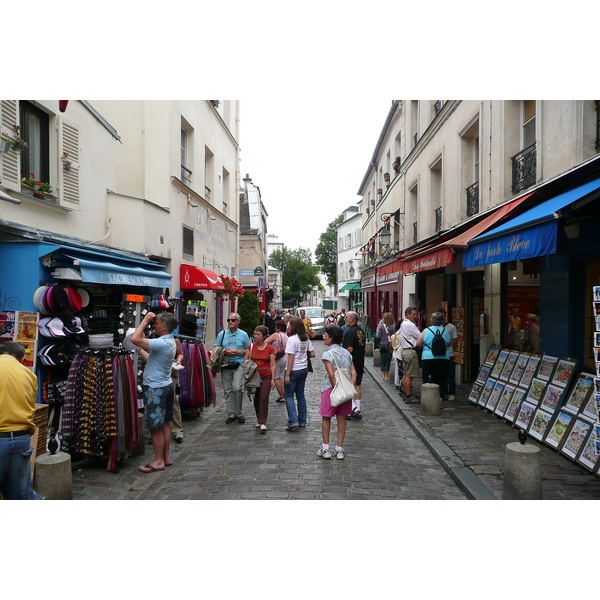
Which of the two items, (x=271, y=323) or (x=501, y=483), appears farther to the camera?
(x=271, y=323)

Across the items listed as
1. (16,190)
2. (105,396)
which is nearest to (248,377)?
(105,396)

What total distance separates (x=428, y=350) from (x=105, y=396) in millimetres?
5721

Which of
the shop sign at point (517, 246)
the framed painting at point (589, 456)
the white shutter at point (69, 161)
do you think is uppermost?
the white shutter at point (69, 161)

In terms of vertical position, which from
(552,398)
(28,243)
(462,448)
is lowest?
(462,448)

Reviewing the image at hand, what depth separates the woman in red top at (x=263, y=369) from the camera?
7.24 m

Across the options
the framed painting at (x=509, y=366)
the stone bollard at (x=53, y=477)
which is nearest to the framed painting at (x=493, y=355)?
the framed painting at (x=509, y=366)

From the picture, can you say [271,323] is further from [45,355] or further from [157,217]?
[45,355]

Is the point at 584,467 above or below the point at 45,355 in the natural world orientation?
below

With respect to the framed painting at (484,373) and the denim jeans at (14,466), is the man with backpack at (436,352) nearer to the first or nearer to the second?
the framed painting at (484,373)

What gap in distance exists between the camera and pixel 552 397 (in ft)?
20.5

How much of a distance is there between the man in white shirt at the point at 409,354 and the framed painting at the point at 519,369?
212 cm

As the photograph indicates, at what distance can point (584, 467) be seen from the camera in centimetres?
527
